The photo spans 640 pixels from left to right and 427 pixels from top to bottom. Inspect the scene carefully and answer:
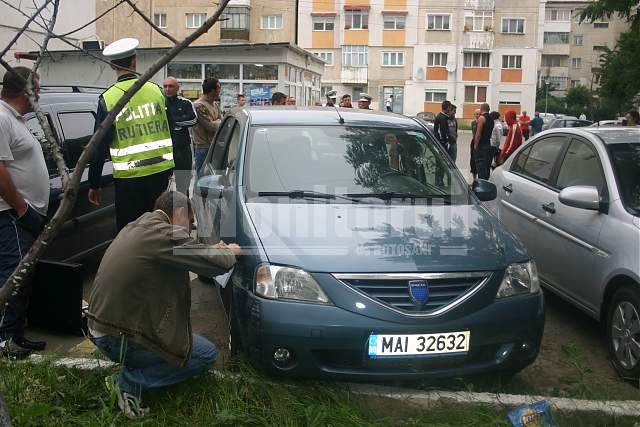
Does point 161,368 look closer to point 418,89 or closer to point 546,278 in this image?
point 546,278

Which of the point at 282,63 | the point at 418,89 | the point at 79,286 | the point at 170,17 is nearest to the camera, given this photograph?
the point at 79,286

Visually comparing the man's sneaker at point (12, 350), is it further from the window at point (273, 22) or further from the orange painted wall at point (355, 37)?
the orange painted wall at point (355, 37)

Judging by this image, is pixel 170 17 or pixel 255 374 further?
pixel 170 17

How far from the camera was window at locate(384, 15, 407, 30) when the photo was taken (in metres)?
56.1

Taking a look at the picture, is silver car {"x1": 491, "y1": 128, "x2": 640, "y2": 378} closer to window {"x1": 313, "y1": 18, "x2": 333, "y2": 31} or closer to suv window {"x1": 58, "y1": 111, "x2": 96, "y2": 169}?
suv window {"x1": 58, "y1": 111, "x2": 96, "y2": 169}

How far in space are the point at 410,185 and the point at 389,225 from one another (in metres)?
0.77

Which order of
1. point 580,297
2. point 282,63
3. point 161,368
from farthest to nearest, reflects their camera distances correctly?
point 282,63
point 580,297
point 161,368

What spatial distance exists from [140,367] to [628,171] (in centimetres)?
352

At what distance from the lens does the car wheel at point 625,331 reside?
4.05 m

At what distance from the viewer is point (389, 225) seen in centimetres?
394

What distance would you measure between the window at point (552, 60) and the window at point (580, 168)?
7487 centimetres

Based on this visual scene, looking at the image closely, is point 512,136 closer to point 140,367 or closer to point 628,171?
point 628,171

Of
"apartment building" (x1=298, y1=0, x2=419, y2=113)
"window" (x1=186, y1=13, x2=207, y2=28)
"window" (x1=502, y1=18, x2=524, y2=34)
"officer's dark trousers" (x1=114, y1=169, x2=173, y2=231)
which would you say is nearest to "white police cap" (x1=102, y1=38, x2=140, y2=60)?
"officer's dark trousers" (x1=114, y1=169, x2=173, y2=231)

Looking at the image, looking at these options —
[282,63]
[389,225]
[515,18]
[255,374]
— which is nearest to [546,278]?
[389,225]
